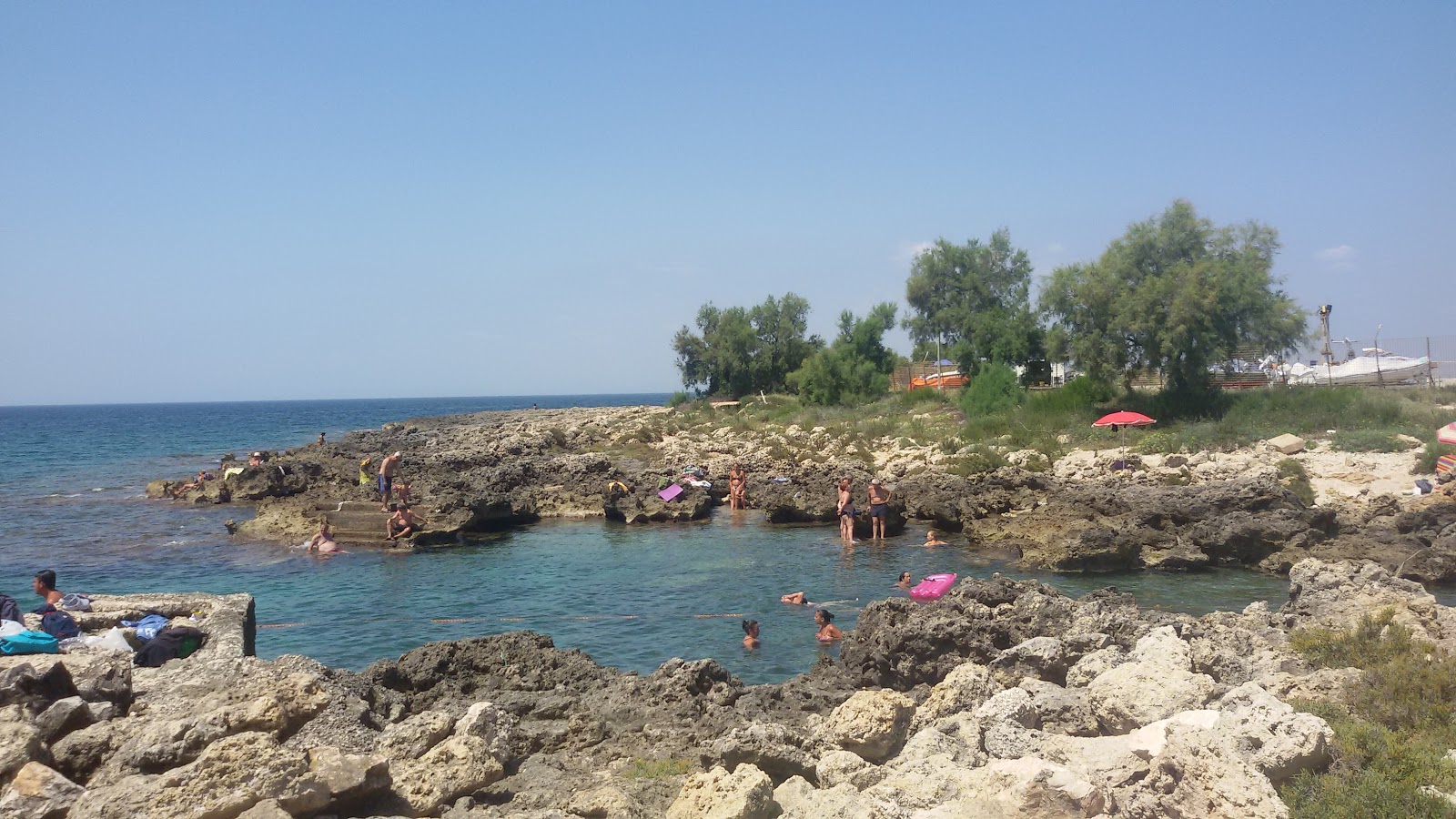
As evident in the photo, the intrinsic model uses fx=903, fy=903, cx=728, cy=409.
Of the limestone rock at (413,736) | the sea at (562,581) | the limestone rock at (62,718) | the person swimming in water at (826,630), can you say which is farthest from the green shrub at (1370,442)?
the limestone rock at (62,718)

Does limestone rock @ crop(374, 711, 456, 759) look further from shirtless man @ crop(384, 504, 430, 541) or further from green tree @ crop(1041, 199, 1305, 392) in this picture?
green tree @ crop(1041, 199, 1305, 392)

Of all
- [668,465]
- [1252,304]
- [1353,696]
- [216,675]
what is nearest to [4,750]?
[216,675]

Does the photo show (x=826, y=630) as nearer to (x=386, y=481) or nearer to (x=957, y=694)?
(x=957, y=694)

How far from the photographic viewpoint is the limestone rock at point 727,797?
18.2 ft

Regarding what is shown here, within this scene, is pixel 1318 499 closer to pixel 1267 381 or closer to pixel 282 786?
pixel 282 786

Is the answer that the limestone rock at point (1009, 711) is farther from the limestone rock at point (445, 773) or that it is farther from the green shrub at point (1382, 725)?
the limestone rock at point (445, 773)

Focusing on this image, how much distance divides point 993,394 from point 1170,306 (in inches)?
337

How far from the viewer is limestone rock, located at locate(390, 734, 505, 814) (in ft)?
19.8

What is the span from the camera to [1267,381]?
4278 cm

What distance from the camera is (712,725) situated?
8.01 metres

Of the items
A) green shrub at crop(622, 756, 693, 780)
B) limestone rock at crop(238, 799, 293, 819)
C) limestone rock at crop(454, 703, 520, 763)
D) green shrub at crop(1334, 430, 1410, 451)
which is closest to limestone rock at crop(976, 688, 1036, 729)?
green shrub at crop(622, 756, 693, 780)

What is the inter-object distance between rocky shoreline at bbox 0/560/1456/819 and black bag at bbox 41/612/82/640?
2.51 ft

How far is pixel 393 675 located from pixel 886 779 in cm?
533

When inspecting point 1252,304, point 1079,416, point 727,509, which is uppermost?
point 1252,304
